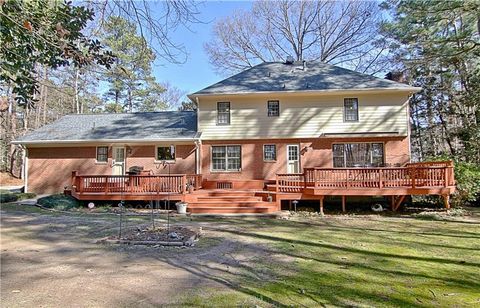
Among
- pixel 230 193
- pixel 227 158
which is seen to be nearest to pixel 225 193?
pixel 230 193

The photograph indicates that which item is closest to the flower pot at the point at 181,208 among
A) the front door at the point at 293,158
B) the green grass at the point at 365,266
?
the green grass at the point at 365,266

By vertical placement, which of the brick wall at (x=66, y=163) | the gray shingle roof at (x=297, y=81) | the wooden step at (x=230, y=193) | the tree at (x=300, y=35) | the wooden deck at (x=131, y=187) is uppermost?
the tree at (x=300, y=35)

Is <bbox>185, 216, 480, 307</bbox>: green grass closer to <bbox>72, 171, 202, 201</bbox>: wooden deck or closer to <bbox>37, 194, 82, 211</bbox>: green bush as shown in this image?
<bbox>72, 171, 202, 201</bbox>: wooden deck

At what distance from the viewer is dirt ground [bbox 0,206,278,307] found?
13.6 feet

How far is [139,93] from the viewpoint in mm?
32656

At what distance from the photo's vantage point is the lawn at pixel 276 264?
413 centimetres

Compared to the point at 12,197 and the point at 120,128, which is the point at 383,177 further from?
the point at 12,197

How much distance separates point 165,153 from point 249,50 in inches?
628

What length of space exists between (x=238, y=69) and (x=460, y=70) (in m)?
16.6

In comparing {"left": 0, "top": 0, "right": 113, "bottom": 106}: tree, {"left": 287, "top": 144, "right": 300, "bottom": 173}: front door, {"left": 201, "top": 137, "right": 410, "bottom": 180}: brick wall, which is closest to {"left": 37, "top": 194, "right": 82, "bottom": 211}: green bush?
{"left": 201, "top": 137, "right": 410, "bottom": 180}: brick wall

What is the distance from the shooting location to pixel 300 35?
90.1ft

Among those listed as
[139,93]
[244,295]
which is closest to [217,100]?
[244,295]

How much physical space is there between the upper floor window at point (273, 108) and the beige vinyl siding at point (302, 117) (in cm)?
17

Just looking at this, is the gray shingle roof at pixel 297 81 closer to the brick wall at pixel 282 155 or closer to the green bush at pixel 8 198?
the brick wall at pixel 282 155
